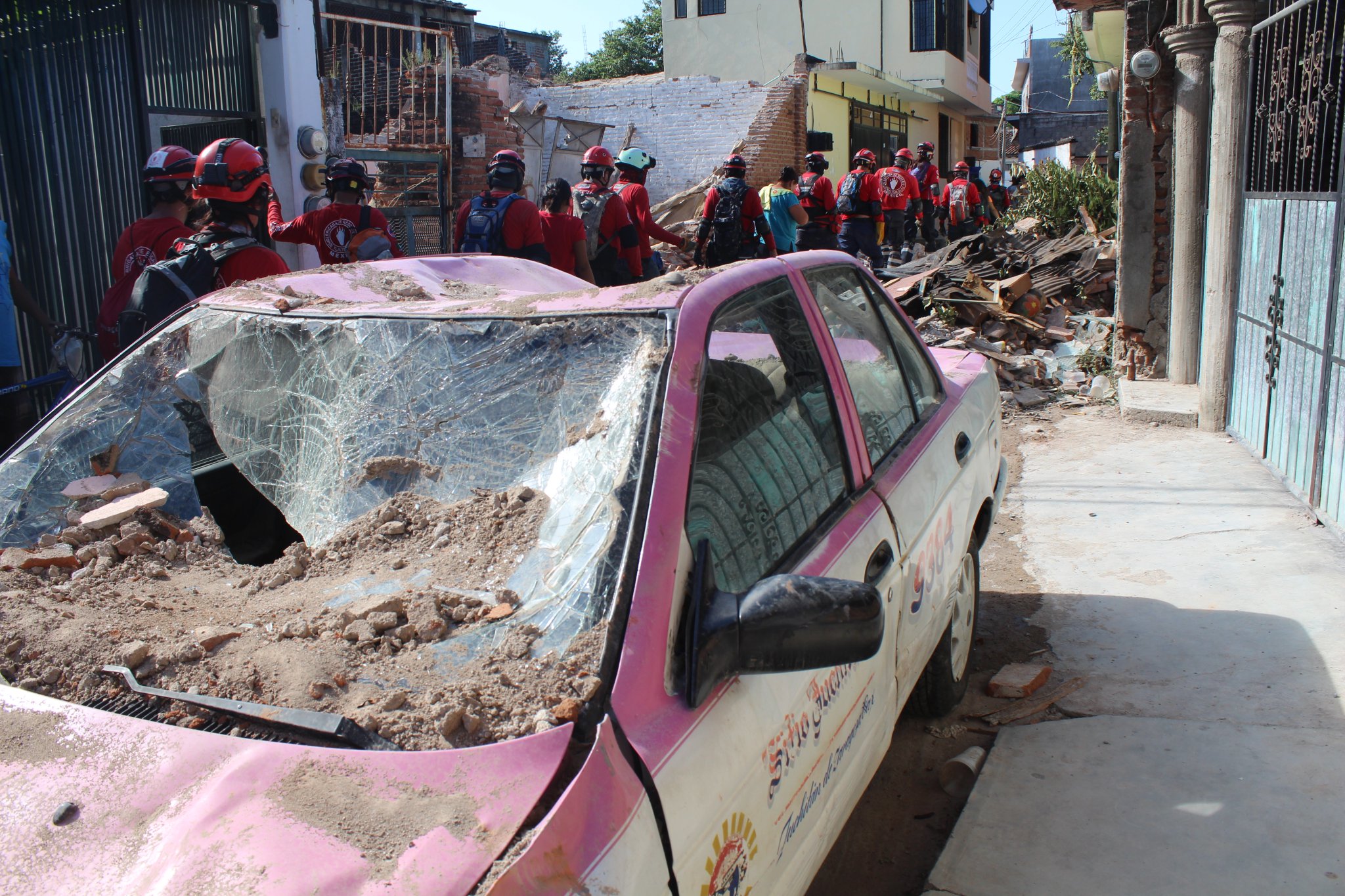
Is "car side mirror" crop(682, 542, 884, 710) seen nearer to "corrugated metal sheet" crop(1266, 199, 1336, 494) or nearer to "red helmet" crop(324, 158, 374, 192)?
"corrugated metal sheet" crop(1266, 199, 1336, 494)

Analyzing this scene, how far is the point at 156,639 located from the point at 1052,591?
149 inches

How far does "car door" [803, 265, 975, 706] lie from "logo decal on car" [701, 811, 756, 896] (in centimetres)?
84

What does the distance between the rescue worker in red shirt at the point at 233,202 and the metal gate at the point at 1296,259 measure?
475 centimetres

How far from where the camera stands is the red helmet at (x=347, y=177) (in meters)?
5.72

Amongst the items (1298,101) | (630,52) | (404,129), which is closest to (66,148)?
(1298,101)

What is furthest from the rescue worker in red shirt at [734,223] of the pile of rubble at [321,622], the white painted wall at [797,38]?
the white painted wall at [797,38]

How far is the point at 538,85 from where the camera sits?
76.3 feet

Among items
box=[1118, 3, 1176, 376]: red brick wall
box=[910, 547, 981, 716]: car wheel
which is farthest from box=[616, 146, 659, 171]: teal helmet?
box=[910, 547, 981, 716]: car wheel

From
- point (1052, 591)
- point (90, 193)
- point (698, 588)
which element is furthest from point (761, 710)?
point (90, 193)

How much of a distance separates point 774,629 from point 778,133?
21.2 meters

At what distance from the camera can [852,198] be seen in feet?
40.9

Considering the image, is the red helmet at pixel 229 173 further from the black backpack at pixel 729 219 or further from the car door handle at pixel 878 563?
the black backpack at pixel 729 219

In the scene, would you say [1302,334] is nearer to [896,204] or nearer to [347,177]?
[347,177]

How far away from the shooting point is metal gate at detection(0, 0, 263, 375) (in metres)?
6.14
